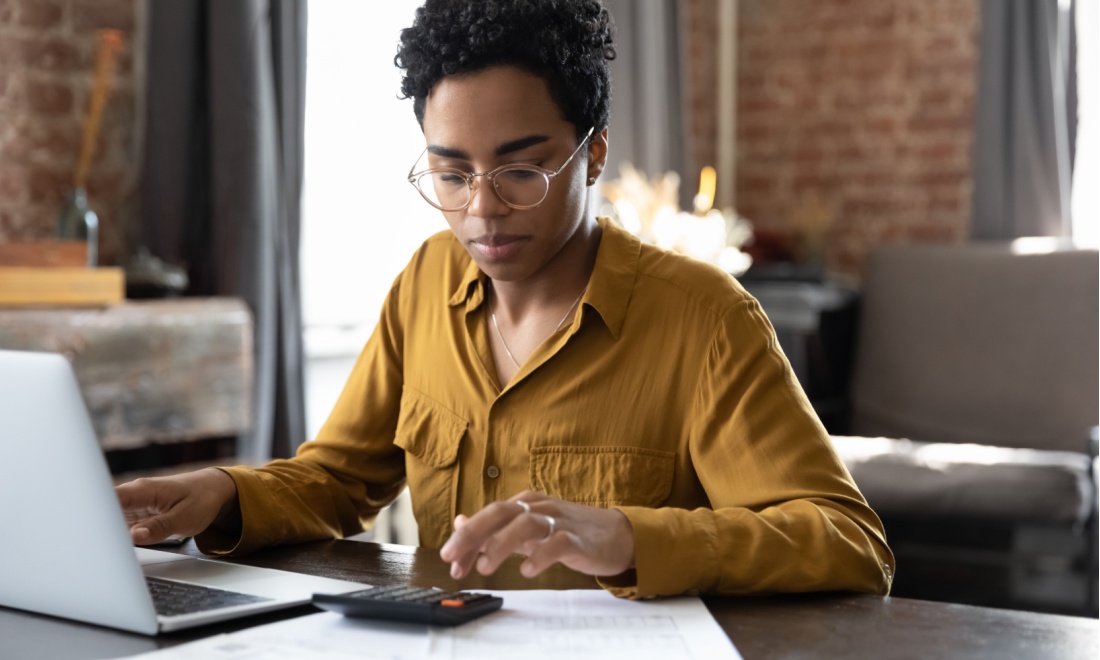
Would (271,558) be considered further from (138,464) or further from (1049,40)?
(1049,40)

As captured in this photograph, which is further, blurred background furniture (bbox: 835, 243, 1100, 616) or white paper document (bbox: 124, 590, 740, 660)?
blurred background furniture (bbox: 835, 243, 1100, 616)

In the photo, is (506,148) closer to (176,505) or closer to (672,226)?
(176,505)

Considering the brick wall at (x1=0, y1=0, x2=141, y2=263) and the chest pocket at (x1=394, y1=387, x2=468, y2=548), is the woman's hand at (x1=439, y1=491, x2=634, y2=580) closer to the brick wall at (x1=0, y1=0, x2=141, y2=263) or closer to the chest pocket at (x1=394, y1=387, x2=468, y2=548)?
the chest pocket at (x1=394, y1=387, x2=468, y2=548)

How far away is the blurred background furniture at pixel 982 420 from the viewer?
284 cm

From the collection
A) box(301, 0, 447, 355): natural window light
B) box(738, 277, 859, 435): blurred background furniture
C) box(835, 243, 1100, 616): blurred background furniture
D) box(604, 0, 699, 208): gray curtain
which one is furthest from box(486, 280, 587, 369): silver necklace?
box(604, 0, 699, 208): gray curtain

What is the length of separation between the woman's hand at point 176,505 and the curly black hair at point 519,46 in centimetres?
49

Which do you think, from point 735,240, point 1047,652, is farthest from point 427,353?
point 735,240

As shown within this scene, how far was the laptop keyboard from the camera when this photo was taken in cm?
96

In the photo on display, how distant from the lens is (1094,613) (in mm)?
2818

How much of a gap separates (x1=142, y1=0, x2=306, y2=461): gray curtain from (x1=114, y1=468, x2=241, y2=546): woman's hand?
1.67 metres

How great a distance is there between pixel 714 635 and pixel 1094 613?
2.30 metres

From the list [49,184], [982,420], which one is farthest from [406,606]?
[982,420]


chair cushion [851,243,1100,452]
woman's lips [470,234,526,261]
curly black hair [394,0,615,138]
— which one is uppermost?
curly black hair [394,0,615,138]

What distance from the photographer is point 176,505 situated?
121 cm
